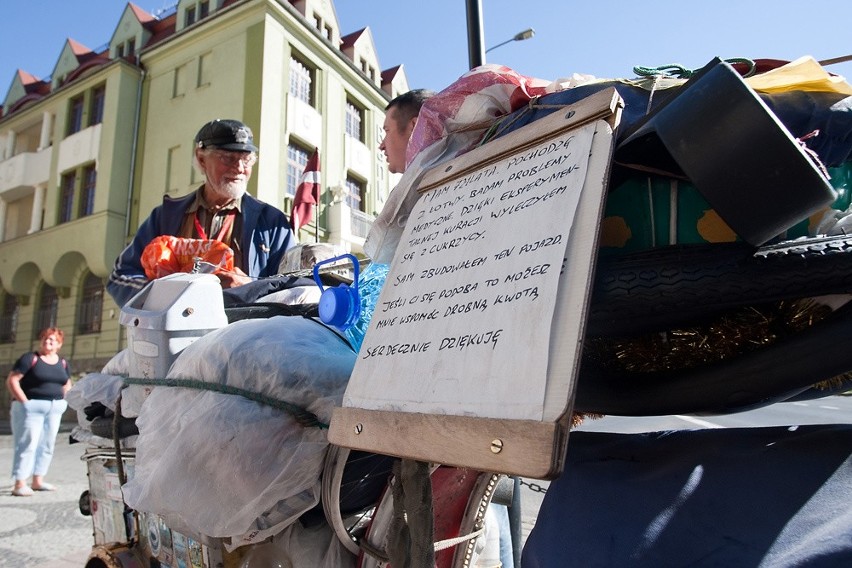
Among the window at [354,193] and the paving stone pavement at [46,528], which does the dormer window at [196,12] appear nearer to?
the window at [354,193]

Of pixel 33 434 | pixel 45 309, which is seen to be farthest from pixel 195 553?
pixel 45 309

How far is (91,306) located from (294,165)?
712 cm

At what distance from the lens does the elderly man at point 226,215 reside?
2.33m

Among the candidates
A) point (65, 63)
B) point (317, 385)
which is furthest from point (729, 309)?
point (65, 63)

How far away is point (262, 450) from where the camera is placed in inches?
43.1

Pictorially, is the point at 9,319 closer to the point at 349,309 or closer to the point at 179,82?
the point at 179,82

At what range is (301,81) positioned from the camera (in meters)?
15.9

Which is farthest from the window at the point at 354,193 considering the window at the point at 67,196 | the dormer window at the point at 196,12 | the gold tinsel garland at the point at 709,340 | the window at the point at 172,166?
the gold tinsel garland at the point at 709,340

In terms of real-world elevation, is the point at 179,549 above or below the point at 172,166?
below

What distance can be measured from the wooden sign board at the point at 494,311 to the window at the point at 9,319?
868 inches

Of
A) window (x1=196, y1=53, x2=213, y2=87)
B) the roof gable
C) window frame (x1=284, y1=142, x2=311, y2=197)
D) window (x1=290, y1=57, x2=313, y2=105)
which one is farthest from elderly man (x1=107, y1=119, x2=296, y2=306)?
the roof gable

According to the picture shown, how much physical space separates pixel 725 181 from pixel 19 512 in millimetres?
5638

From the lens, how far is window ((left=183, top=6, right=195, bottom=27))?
55.2ft

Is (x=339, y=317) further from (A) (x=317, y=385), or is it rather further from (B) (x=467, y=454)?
(B) (x=467, y=454)
